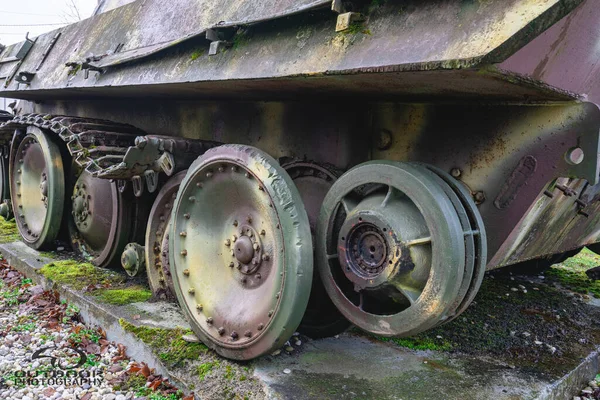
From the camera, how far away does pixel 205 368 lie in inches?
108

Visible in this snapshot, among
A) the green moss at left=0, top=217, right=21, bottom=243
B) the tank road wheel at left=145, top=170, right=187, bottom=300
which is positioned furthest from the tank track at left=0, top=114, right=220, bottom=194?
the green moss at left=0, top=217, right=21, bottom=243

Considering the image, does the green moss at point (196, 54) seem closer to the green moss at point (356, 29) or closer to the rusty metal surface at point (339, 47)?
the rusty metal surface at point (339, 47)

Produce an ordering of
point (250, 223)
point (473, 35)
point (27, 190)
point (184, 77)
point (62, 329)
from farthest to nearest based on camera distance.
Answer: point (27, 190)
point (62, 329)
point (184, 77)
point (250, 223)
point (473, 35)

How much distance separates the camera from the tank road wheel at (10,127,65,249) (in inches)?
191

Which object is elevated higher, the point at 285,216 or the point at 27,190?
the point at 285,216

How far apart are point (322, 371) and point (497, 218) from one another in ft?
3.54

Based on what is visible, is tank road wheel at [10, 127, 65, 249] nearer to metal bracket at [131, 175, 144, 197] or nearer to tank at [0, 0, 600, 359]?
tank at [0, 0, 600, 359]

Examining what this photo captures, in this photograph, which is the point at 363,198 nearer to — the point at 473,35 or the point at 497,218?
the point at 497,218

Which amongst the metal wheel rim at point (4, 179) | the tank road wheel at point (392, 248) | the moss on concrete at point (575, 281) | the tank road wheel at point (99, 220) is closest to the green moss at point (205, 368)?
the tank road wheel at point (392, 248)

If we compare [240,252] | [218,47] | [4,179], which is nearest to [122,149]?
[218,47]

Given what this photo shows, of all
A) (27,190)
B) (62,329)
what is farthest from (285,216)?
(27,190)

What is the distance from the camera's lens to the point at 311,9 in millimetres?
2314

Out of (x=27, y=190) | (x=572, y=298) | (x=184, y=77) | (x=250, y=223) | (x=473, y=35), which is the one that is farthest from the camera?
(x=27, y=190)

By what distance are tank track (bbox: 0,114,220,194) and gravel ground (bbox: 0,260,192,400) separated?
3.34 feet
